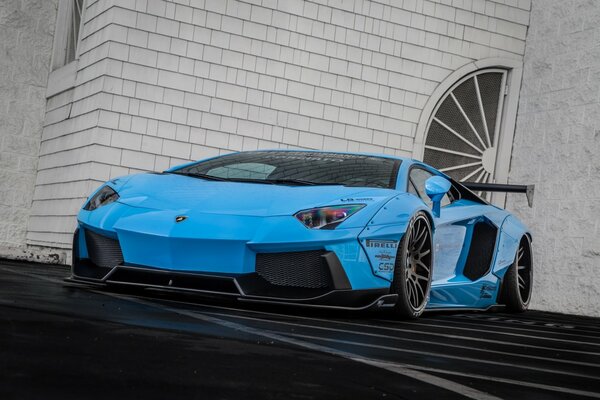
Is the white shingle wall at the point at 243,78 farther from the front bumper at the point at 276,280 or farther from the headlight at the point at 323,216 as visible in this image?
the headlight at the point at 323,216

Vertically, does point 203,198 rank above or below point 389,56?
below

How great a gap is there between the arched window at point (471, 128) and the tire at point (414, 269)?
661 centimetres

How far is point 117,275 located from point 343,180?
4.76 ft

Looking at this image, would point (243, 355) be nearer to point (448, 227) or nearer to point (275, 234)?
point (275, 234)

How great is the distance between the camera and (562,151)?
39.2 feet

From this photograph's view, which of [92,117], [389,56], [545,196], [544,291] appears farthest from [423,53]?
[92,117]

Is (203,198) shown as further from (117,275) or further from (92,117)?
(92,117)

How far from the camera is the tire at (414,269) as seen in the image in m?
5.37

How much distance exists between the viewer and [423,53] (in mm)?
12070

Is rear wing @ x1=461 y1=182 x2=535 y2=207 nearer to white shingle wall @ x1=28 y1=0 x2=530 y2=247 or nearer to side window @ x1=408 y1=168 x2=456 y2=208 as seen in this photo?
side window @ x1=408 y1=168 x2=456 y2=208

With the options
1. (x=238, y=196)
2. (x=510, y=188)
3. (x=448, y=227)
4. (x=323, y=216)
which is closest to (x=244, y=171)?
(x=238, y=196)

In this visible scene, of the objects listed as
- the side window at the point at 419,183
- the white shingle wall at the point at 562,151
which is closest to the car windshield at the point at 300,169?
the side window at the point at 419,183

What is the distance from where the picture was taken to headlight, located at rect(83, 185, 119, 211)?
5.45 m

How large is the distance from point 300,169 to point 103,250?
54.2 inches
